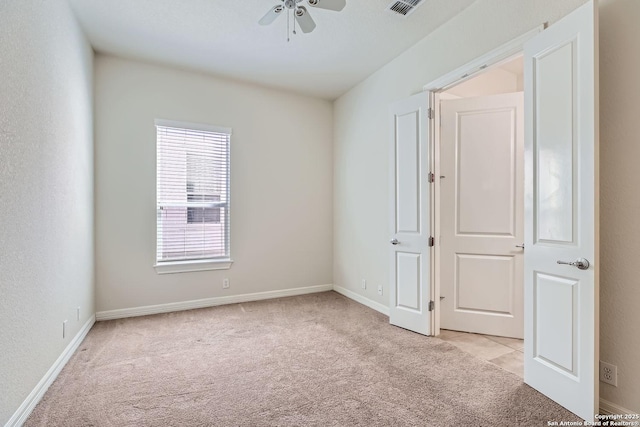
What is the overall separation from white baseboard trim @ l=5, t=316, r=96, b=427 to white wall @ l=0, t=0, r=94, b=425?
4 centimetres

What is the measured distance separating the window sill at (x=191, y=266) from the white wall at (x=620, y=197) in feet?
12.3

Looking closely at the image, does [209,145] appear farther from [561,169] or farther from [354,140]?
[561,169]

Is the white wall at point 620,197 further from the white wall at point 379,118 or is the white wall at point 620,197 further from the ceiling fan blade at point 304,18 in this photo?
the ceiling fan blade at point 304,18

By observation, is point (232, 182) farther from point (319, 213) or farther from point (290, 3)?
point (290, 3)

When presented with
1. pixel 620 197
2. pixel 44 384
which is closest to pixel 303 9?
pixel 620 197

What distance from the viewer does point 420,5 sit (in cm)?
265

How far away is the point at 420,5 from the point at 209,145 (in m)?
2.86

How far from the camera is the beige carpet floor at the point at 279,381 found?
1856 millimetres

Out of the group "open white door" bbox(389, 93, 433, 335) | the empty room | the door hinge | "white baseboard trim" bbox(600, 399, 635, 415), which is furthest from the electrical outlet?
the door hinge

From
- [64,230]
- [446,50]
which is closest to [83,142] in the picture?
[64,230]

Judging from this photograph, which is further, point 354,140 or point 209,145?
point 354,140

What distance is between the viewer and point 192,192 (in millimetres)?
3982

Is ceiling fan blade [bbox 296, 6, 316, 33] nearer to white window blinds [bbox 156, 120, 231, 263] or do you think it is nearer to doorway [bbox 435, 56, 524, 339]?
doorway [bbox 435, 56, 524, 339]

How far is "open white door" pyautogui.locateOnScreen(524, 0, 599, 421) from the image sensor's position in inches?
68.5
